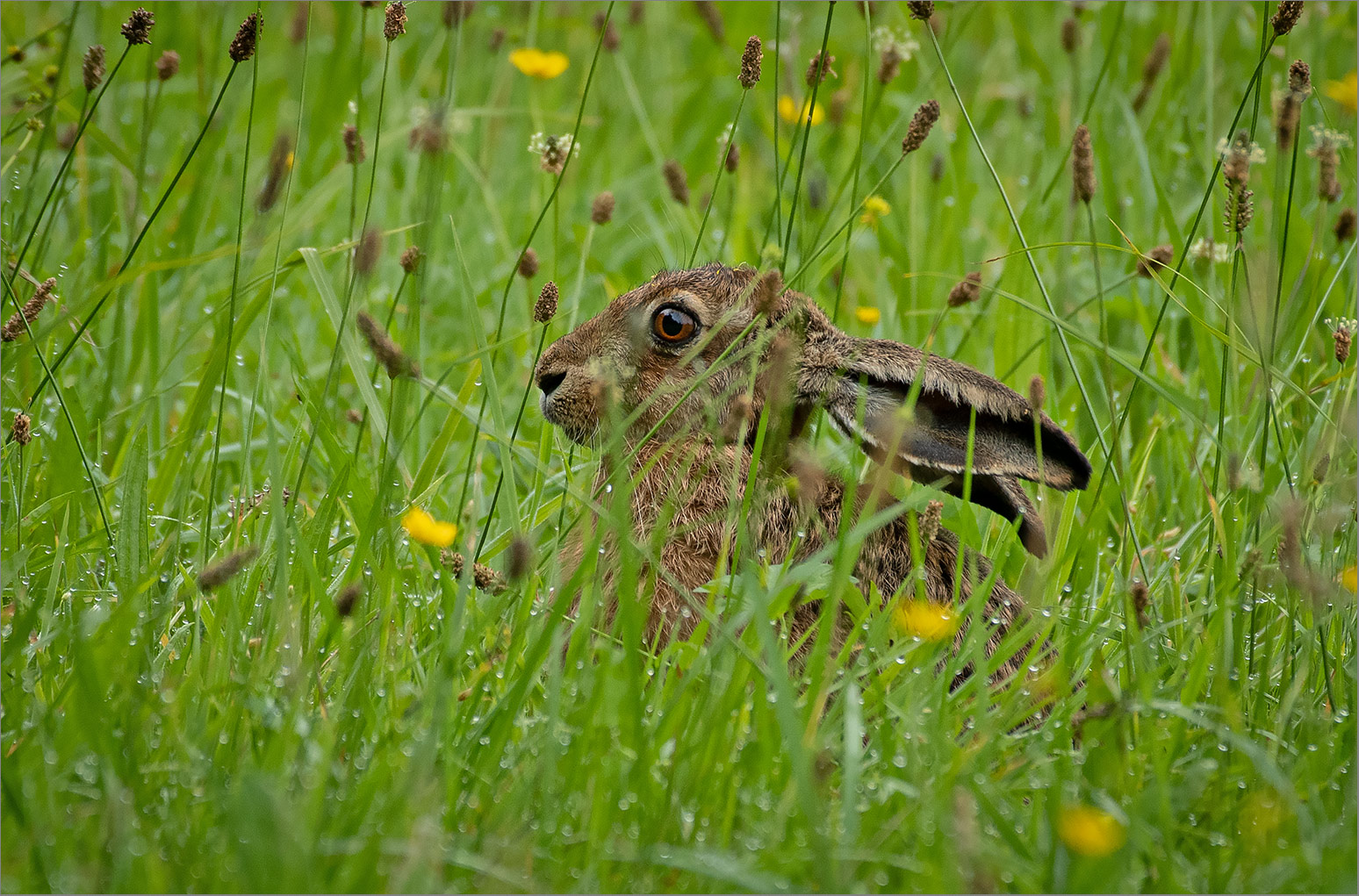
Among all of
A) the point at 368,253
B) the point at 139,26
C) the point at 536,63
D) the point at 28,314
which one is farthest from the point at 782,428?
the point at 536,63

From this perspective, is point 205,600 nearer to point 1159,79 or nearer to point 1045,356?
point 1045,356

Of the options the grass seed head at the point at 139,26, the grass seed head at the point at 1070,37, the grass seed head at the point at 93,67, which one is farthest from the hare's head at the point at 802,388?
the grass seed head at the point at 1070,37

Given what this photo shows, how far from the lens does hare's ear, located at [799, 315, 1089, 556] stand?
10.4 feet

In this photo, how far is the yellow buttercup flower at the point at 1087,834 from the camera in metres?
1.87

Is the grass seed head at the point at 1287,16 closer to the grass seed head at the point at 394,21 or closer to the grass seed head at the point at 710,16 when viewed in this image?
the grass seed head at the point at 394,21

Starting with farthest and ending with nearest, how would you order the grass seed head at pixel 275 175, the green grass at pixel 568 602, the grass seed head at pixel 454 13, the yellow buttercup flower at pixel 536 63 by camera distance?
the yellow buttercup flower at pixel 536 63, the grass seed head at pixel 454 13, the grass seed head at pixel 275 175, the green grass at pixel 568 602

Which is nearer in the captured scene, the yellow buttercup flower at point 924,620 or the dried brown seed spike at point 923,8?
the yellow buttercup flower at point 924,620

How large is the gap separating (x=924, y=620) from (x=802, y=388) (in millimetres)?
1051

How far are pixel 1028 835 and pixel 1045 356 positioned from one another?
8.92 ft

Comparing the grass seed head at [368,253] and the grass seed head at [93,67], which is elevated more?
the grass seed head at [93,67]

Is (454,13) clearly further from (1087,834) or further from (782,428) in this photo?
(1087,834)

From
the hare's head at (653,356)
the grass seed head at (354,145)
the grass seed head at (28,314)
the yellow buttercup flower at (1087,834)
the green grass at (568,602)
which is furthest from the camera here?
the hare's head at (653,356)

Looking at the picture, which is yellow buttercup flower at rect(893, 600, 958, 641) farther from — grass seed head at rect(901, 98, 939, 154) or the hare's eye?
the hare's eye

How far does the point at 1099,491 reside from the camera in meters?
2.94
